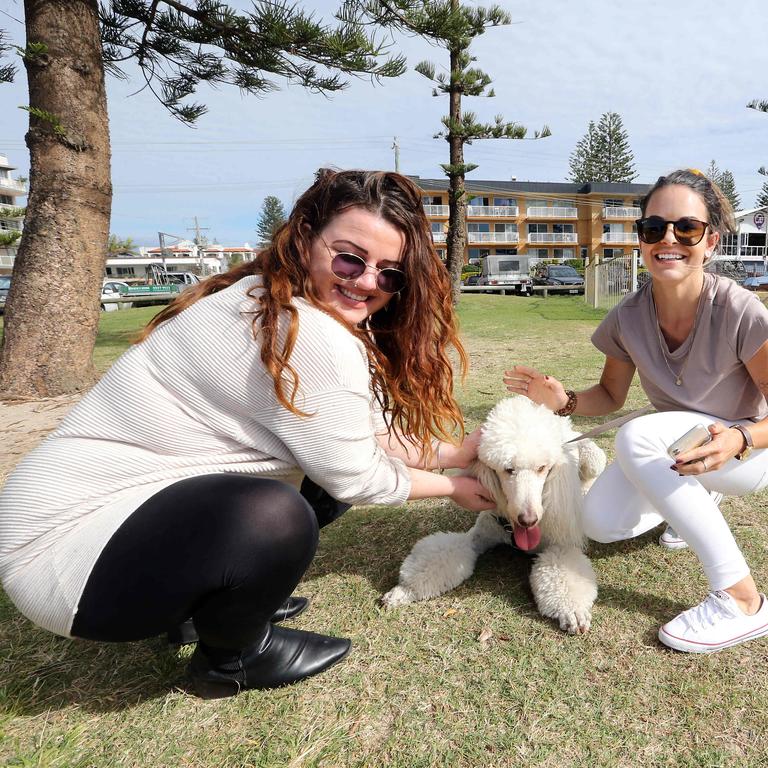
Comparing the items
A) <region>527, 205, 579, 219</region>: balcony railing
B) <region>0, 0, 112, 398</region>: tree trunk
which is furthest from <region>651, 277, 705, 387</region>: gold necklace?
<region>527, 205, 579, 219</region>: balcony railing

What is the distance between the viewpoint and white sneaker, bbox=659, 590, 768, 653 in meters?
1.57

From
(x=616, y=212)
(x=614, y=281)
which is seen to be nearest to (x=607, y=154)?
(x=616, y=212)

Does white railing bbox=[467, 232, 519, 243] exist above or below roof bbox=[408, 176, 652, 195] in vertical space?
below

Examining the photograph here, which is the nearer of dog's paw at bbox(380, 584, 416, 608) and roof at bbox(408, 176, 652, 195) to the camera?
dog's paw at bbox(380, 584, 416, 608)

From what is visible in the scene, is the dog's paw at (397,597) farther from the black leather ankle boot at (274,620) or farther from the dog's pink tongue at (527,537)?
the dog's pink tongue at (527,537)

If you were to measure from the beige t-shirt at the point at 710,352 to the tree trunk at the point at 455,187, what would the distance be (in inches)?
401

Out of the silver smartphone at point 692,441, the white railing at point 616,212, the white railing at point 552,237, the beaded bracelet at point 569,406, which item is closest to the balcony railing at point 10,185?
the white railing at point 552,237

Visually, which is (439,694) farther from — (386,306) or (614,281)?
(614,281)

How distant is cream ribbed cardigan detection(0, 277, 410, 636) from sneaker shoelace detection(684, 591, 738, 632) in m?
1.12

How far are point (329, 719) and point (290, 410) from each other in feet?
2.78

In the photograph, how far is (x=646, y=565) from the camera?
208 cm

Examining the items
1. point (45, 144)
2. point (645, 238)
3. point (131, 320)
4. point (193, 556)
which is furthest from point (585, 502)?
point (131, 320)

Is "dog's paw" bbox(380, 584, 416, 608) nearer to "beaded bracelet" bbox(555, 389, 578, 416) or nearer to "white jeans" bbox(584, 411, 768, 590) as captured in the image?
"white jeans" bbox(584, 411, 768, 590)

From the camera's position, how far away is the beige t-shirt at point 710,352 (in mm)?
1743
